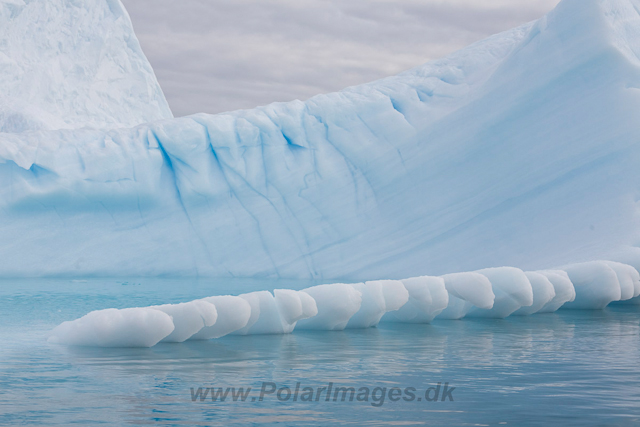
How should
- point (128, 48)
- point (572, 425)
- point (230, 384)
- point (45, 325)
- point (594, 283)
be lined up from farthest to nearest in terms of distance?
point (128, 48) < point (594, 283) < point (45, 325) < point (230, 384) < point (572, 425)

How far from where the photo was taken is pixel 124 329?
5.03 meters

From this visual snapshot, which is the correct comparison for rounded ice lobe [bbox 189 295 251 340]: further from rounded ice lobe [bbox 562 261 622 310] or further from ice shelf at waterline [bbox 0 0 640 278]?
ice shelf at waterline [bbox 0 0 640 278]

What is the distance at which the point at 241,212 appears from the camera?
12211 mm

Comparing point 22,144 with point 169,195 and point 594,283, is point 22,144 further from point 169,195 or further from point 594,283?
point 594,283

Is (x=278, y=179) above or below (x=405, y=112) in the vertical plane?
below

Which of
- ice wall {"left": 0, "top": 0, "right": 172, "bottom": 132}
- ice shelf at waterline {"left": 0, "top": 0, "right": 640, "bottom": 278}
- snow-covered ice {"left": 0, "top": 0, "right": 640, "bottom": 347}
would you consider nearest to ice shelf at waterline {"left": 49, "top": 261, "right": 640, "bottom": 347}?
snow-covered ice {"left": 0, "top": 0, "right": 640, "bottom": 347}

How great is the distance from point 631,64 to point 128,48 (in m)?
16.0

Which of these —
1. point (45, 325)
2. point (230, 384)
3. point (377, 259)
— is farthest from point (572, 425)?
point (377, 259)

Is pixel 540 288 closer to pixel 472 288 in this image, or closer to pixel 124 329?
pixel 472 288

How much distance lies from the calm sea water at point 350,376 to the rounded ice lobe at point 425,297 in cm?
18

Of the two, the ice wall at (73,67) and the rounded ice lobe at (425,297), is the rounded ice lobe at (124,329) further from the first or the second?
the ice wall at (73,67)

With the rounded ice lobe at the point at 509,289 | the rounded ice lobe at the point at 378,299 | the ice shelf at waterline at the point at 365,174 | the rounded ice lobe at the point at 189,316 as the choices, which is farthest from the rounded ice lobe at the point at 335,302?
the ice shelf at waterline at the point at 365,174

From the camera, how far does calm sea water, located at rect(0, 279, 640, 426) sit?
3.10 m

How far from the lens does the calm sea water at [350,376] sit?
310 cm
